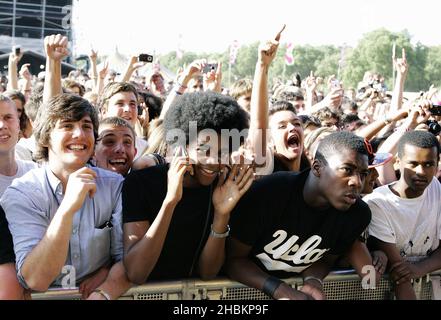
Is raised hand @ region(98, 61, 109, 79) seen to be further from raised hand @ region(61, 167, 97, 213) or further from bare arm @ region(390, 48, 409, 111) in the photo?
raised hand @ region(61, 167, 97, 213)

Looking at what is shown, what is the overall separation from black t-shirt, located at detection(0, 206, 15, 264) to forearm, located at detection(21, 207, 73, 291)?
0.15 m

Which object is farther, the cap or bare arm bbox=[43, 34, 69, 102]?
bare arm bbox=[43, 34, 69, 102]

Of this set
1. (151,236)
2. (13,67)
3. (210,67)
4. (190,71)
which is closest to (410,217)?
(151,236)

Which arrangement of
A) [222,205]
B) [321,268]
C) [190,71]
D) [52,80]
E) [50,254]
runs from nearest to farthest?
1. [50,254]
2. [222,205]
3. [321,268]
4. [52,80]
5. [190,71]

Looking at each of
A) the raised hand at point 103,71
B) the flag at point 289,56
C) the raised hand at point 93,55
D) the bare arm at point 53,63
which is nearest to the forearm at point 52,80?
the bare arm at point 53,63

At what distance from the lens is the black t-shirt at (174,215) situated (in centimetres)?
260

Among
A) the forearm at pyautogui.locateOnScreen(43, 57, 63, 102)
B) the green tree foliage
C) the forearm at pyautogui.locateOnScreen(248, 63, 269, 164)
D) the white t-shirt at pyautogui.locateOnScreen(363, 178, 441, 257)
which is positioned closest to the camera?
the white t-shirt at pyautogui.locateOnScreen(363, 178, 441, 257)

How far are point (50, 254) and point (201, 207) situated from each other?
0.72 metres

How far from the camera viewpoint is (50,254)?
231 centimetres

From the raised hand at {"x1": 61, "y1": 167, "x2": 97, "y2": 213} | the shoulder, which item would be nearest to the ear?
the shoulder

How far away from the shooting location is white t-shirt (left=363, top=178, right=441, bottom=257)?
10.6 feet

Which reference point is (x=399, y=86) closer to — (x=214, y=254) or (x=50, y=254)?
(x=214, y=254)
